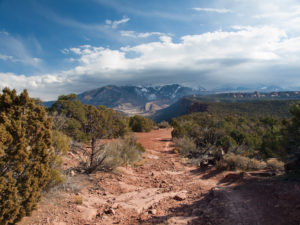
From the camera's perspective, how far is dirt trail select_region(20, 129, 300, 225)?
597 centimetres

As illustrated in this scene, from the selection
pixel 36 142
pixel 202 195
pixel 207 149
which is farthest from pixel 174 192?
pixel 207 149

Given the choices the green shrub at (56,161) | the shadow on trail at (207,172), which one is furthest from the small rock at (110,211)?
the shadow on trail at (207,172)

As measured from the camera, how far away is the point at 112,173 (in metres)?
10.9

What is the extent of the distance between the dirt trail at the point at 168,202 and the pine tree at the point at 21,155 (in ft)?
2.36

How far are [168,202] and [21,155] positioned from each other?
213 inches

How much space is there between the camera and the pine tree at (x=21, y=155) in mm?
5211

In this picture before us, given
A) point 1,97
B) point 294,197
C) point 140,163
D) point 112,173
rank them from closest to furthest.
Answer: point 1,97 < point 294,197 < point 112,173 < point 140,163

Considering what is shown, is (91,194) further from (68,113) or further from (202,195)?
(68,113)

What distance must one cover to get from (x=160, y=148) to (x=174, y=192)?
11352 millimetres

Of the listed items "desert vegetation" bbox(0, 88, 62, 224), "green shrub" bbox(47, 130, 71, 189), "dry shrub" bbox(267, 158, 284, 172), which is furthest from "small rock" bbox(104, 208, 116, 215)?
"dry shrub" bbox(267, 158, 284, 172)

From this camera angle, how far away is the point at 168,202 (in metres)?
7.84

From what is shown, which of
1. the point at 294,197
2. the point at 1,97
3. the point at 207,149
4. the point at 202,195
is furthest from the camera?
the point at 207,149

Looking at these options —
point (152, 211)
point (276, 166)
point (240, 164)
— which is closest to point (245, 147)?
→ point (240, 164)

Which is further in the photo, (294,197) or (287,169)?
(287,169)
